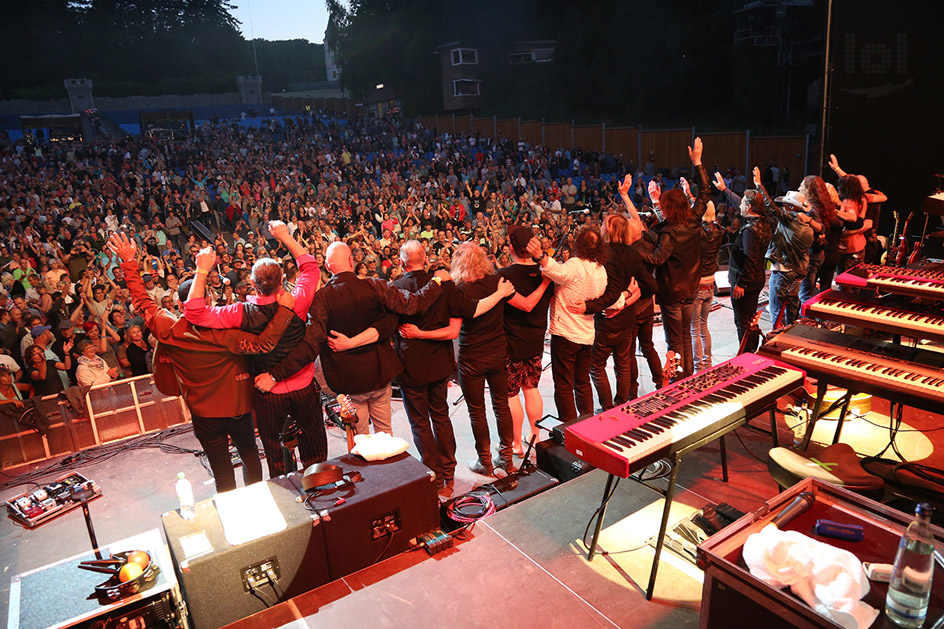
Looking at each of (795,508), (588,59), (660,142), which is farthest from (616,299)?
(588,59)

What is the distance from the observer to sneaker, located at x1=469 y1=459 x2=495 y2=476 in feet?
13.2

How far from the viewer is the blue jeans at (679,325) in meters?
4.75

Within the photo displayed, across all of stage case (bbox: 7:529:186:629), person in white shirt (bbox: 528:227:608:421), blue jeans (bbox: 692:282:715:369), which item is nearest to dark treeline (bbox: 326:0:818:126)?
blue jeans (bbox: 692:282:715:369)

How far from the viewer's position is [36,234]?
1097 cm

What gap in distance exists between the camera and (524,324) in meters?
3.95

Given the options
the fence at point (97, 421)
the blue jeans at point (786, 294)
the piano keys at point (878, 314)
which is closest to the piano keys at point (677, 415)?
the piano keys at point (878, 314)

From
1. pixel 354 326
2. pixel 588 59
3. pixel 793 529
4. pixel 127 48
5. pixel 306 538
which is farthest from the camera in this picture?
pixel 127 48

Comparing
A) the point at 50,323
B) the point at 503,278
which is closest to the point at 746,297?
the point at 503,278

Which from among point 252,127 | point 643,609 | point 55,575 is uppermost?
point 252,127

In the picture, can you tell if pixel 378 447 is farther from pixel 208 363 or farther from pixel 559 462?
pixel 559 462

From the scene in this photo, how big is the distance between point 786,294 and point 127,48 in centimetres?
4097

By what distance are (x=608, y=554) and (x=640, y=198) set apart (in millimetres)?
14536

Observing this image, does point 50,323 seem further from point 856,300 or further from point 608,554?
point 856,300

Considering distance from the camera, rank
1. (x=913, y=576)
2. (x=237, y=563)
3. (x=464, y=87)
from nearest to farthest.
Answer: (x=913, y=576) → (x=237, y=563) → (x=464, y=87)
